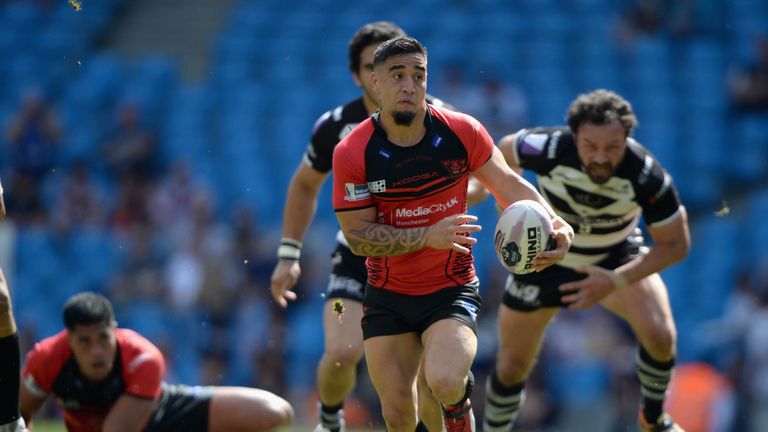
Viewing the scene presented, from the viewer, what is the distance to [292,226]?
344 inches

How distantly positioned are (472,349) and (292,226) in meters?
2.54

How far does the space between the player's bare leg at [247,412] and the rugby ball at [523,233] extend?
10.3ft

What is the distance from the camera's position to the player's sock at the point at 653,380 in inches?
334

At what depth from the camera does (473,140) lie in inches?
268

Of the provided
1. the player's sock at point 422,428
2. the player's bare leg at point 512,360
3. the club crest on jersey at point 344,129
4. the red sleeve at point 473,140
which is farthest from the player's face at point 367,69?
the player's sock at point 422,428

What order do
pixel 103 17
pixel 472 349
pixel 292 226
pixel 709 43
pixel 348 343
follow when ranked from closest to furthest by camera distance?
pixel 472 349 < pixel 348 343 < pixel 292 226 < pixel 709 43 < pixel 103 17

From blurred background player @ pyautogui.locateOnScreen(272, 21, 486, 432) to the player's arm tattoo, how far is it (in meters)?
1.48

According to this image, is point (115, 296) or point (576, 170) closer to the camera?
point (576, 170)

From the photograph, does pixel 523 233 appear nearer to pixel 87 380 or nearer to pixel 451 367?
pixel 451 367

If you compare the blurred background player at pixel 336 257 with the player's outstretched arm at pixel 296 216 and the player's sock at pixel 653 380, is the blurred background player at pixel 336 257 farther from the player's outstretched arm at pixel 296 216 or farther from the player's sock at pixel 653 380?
the player's sock at pixel 653 380

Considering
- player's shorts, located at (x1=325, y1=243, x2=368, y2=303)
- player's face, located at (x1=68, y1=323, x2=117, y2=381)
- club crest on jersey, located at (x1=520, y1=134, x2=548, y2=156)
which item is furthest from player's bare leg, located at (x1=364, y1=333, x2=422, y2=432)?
player's face, located at (x1=68, y1=323, x2=117, y2=381)

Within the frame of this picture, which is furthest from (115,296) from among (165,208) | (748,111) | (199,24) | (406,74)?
(406,74)

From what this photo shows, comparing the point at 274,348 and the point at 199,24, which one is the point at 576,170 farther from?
the point at 199,24

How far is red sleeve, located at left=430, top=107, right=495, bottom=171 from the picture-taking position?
6.81m
